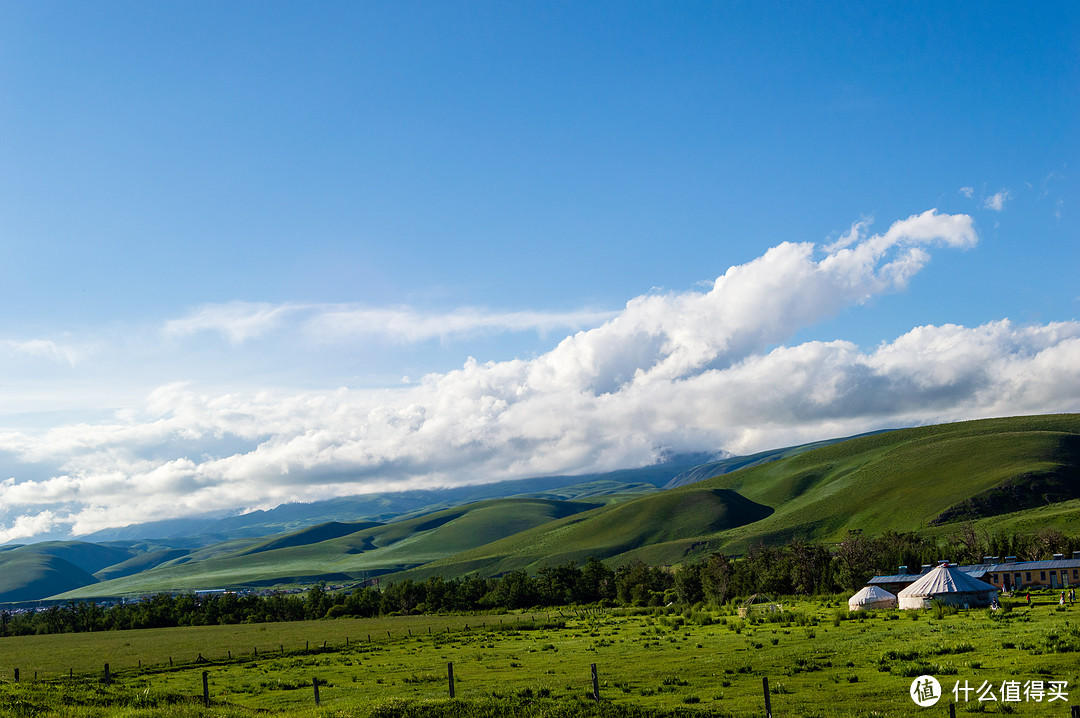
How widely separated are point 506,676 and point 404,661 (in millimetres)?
18998

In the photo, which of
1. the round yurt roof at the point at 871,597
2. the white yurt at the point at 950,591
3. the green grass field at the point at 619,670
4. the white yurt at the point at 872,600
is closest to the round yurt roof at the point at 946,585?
the white yurt at the point at 950,591

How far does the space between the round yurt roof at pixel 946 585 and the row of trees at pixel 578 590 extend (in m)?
55.9

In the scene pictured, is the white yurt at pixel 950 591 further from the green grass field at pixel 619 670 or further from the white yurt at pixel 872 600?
the green grass field at pixel 619 670

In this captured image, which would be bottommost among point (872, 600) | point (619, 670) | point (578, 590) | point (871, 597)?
point (578, 590)

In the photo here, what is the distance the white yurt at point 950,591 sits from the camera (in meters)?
86.9

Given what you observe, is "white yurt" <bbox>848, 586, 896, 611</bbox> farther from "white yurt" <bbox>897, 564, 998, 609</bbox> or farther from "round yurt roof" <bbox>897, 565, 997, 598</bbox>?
"round yurt roof" <bbox>897, 565, 997, 598</bbox>

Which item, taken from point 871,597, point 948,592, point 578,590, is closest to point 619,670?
point 948,592

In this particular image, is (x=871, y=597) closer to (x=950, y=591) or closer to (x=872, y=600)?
(x=872, y=600)

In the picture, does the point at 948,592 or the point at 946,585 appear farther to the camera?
the point at 946,585

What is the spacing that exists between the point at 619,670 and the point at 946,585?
2246 inches

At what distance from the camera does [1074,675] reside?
33.4 metres

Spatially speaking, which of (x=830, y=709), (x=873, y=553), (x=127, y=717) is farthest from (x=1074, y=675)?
(x=873, y=553)

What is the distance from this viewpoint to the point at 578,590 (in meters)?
177

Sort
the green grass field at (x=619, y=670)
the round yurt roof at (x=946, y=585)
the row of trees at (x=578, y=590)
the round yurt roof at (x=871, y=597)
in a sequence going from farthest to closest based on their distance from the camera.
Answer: the row of trees at (x=578, y=590)
the round yurt roof at (x=871, y=597)
the round yurt roof at (x=946, y=585)
the green grass field at (x=619, y=670)
